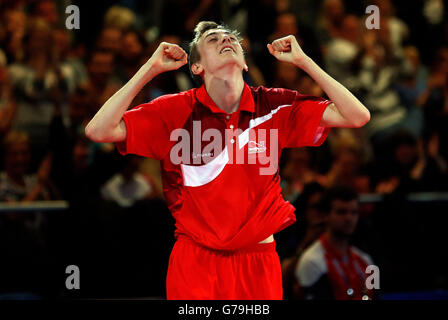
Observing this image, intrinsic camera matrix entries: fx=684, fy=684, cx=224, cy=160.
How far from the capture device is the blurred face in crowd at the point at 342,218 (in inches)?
177

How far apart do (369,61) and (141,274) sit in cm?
323

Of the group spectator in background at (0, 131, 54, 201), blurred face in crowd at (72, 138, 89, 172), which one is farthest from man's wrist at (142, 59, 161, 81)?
spectator in background at (0, 131, 54, 201)

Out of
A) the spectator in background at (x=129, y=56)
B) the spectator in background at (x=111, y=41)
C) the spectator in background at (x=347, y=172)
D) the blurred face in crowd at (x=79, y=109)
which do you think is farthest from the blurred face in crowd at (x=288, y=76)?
the blurred face in crowd at (x=79, y=109)

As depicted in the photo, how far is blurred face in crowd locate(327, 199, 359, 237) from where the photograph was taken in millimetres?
4500

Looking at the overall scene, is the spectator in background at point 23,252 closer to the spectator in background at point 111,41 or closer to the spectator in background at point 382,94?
the spectator in background at point 111,41

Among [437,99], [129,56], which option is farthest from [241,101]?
[437,99]

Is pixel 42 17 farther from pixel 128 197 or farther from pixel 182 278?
pixel 182 278

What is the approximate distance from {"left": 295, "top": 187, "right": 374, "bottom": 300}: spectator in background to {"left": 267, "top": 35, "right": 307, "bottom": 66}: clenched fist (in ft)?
5.42

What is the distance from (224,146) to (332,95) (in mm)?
531

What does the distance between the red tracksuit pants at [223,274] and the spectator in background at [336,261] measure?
1.30m

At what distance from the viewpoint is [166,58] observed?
3104 mm

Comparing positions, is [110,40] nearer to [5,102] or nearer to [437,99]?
[5,102]

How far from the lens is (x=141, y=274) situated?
185 inches
